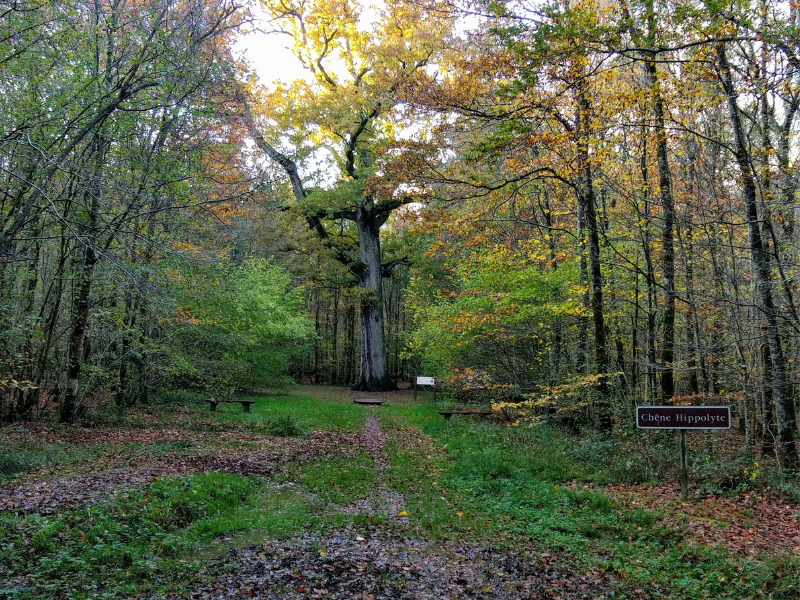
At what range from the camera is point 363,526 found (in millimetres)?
5738

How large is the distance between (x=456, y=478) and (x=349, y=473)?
5.88ft

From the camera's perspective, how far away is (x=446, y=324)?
42.7ft

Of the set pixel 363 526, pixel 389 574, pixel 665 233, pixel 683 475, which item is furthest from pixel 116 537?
pixel 665 233

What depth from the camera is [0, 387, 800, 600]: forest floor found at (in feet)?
13.9

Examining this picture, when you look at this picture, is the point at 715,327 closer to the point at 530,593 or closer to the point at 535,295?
the point at 535,295

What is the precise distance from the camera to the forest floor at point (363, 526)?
4.23 metres

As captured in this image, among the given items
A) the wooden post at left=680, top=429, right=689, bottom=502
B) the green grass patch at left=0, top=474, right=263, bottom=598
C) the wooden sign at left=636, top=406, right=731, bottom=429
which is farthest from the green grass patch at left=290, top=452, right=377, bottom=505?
the wooden post at left=680, top=429, right=689, bottom=502

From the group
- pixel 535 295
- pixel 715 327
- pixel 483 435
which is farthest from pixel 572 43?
pixel 715 327

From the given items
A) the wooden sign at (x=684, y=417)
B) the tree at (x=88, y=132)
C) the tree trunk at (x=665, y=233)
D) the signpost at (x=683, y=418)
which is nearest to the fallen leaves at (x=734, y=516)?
the signpost at (x=683, y=418)

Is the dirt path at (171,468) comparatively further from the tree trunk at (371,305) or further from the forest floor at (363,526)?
the tree trunk at (371,305)

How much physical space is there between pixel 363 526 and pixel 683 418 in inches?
176

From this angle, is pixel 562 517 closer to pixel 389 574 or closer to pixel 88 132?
pixel 389 574

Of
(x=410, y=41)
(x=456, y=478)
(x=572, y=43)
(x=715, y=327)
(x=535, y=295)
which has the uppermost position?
(x=410, y=41)

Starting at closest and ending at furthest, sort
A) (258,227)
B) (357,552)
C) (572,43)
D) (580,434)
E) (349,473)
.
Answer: (357,552) → (572,43) → (349,473) → (580,434) → (258,227)
